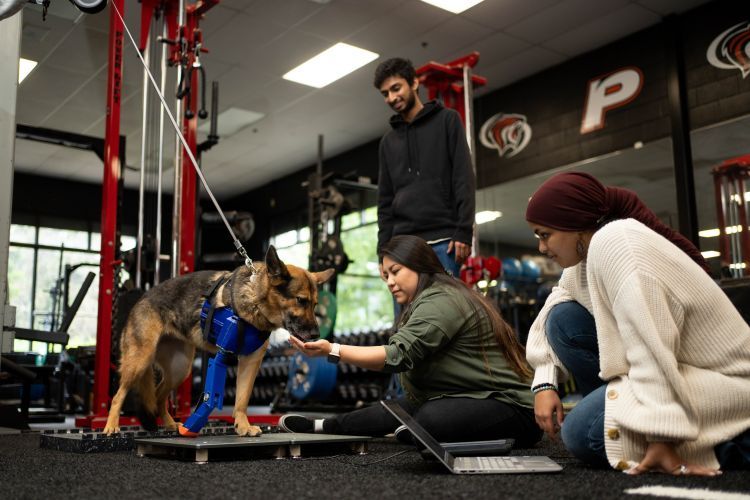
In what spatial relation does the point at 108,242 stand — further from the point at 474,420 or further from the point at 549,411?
the point at 549,411

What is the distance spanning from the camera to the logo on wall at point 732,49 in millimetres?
6051

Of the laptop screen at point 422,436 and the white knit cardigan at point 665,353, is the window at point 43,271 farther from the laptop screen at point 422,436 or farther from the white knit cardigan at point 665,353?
the white knit cardigan at point 665,353

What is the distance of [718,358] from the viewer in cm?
151

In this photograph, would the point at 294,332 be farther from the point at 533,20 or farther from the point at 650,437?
the point at 533,20

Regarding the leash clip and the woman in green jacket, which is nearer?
the woman in green jacket

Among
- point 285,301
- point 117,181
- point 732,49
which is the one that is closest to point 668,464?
point 285,301

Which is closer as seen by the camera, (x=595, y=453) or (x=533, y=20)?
(x=595, y=453)

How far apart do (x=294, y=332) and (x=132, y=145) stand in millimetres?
8440

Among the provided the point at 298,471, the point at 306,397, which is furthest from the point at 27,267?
the point at 298,471

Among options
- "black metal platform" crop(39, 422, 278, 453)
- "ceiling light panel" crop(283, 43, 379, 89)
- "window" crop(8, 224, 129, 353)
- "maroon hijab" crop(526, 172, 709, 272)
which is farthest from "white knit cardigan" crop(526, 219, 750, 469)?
"window" crop(8, 224, 129, 353)

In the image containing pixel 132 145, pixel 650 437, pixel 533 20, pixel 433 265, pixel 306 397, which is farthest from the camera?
pixel 132 145

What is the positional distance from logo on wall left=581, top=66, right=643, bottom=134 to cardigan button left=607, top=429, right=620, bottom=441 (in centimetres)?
606

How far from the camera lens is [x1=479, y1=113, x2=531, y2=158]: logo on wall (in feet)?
26.4

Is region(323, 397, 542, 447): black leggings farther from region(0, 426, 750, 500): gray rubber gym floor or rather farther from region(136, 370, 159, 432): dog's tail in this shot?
region(136, 370, 159, 432): dog's tail
